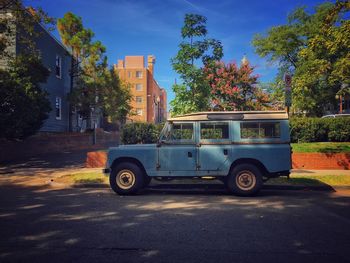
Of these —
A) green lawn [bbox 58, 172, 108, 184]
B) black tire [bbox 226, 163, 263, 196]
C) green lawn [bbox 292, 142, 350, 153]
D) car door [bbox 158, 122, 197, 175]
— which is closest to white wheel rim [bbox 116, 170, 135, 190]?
car door [bbox 158, 122, 197, 175]

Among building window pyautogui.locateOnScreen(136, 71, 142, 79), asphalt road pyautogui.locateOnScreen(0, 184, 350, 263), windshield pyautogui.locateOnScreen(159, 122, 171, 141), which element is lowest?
asphalt road pyautogui.locateOnScreen(0, 184, 350, 263)

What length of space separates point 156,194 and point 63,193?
2905mm

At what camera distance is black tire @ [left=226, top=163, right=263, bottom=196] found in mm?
8453

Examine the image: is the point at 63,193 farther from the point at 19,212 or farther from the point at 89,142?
the point at 89,142

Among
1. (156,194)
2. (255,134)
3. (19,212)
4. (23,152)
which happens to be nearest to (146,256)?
(19,212)

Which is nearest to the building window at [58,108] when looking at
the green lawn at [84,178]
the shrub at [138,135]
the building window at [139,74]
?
the shrub at [138,135]

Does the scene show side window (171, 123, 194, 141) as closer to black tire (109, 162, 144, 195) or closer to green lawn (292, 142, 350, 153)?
black tire (109, 162, 144, 195)

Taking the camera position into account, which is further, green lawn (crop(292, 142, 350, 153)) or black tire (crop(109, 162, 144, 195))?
green lawn (crop(292, 142, 350, 153))

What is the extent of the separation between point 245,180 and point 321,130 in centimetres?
1050

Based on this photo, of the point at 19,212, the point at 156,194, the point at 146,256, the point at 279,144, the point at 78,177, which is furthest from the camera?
the point at 78,177

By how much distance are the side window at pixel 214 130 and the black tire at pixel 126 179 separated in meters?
2.20

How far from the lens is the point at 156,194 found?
29.8 ft

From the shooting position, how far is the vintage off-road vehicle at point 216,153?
8.48 m

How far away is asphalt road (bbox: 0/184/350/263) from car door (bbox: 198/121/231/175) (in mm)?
892
